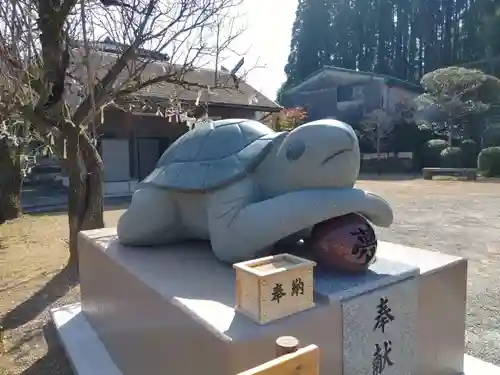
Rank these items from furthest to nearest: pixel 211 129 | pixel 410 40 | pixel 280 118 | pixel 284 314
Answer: pixel 410 40
pixel 280 118
pixel 211 129
pixel 284 314

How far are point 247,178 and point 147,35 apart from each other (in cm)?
311

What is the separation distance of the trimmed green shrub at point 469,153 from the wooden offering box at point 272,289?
17.2 metres

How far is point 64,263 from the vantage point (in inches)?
197

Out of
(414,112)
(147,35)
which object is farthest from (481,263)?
(414,112)

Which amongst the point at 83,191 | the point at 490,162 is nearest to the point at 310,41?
the point at 490,162

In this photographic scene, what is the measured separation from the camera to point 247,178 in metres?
2.13

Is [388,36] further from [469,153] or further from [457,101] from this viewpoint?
[469,153]

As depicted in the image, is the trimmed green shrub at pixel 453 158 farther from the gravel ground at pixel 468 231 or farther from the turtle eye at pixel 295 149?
the turtle eye at pixel 295 149

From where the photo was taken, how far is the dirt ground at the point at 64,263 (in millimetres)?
2957

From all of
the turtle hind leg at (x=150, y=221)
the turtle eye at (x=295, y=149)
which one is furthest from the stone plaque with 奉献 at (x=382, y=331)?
the turtle hind leg at (x=150, y=221)

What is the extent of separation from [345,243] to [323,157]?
40cm

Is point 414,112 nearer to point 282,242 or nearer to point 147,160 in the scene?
point 147,160

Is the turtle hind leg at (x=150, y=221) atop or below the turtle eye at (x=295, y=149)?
below

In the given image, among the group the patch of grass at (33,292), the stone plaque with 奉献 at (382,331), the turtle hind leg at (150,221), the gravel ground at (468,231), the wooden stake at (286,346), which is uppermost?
the turtle hind leg at (150,221)
